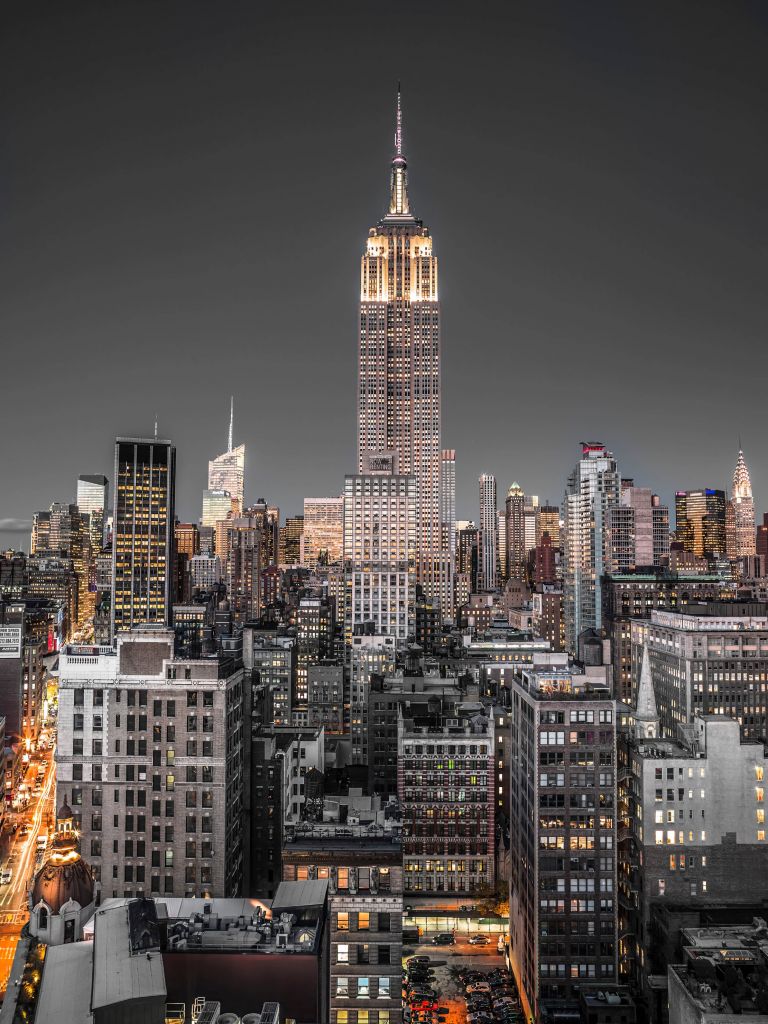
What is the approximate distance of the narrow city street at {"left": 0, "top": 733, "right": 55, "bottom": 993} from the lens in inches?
3780

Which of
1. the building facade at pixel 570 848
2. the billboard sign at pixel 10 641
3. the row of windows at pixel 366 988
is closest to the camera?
the row of windows at pixel 366 988

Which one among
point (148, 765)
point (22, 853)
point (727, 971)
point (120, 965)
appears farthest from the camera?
point (22, 853)

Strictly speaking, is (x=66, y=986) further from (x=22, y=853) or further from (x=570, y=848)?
(x=22, y=853)

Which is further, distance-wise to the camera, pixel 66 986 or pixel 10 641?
pixel 10 641

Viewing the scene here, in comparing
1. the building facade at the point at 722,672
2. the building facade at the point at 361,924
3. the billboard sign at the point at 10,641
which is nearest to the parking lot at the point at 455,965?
the building facade at the point at 361,924

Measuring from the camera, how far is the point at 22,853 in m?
127

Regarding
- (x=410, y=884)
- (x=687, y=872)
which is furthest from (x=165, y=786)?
(x=687, y=872)

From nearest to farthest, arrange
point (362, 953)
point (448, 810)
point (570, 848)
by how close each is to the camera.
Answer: point (362, 953) → point (570, 848) → point (448, 810)

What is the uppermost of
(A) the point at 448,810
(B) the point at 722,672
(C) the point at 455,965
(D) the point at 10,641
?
(D) the point at 10,641

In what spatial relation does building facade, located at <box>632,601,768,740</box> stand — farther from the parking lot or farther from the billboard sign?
the billboard sign

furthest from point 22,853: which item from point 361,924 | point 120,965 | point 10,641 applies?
point 120,965

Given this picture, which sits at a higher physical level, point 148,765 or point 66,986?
point 148,765

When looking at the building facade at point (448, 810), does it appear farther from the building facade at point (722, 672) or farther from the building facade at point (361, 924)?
the building facade at point (722, 672)

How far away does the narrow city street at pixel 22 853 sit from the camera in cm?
9600
